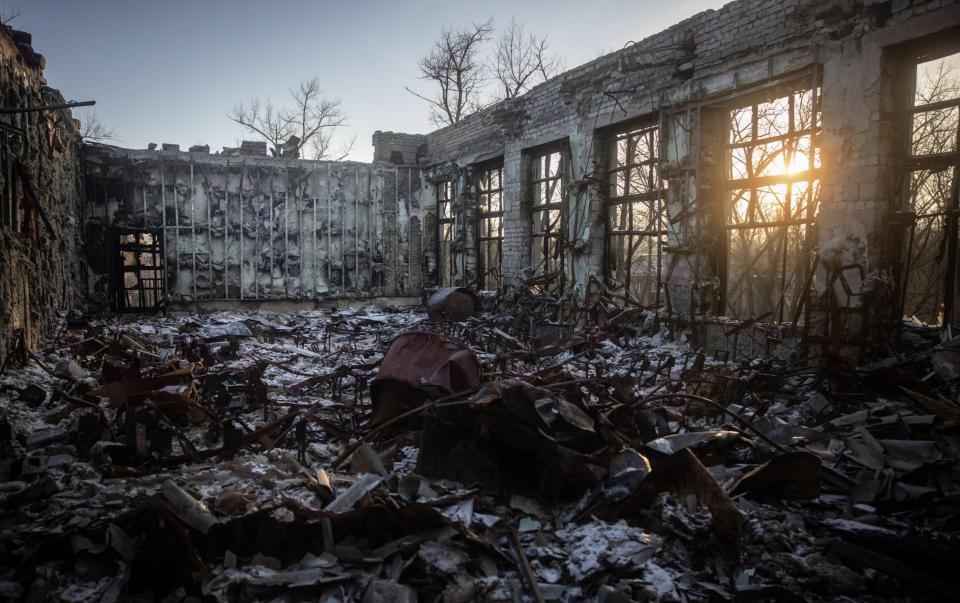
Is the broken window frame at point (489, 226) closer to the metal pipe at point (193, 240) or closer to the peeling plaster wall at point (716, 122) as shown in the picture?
the peeling plaster wall at point (716, 122)

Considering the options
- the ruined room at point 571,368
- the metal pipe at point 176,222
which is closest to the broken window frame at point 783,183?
the ruined room at point 571,368

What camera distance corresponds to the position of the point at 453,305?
1147cm

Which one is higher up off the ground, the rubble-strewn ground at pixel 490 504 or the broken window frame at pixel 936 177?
the broken window frame at pixel 936 177

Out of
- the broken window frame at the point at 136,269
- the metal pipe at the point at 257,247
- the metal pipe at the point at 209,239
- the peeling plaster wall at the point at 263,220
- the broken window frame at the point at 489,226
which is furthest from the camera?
the metal pipe at the point at 257,247

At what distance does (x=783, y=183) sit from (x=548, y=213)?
5054 mm

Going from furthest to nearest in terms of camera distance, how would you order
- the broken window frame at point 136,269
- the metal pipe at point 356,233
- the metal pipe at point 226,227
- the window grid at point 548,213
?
the metal pipe at point 356,233
the metal pipe at point 226,227
the broken window frame at point 136,269
the window grid at point 548,213

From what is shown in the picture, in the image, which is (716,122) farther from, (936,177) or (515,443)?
(515,443)

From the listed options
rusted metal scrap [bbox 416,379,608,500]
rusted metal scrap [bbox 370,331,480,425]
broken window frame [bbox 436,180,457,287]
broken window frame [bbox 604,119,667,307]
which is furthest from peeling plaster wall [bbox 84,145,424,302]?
rusted metal scrap [bbox 416,379,608,500]

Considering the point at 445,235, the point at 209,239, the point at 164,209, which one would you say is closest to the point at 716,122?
the point at 445,235

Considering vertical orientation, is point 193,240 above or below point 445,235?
below

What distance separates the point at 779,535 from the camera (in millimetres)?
2785

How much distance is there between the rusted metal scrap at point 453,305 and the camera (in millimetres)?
11414

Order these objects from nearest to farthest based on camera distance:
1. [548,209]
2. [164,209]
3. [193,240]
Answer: [548,209] → [164,209] → [193,240]

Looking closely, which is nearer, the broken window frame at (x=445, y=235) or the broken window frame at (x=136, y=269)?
the broken window frame at (x=136, y=269)
